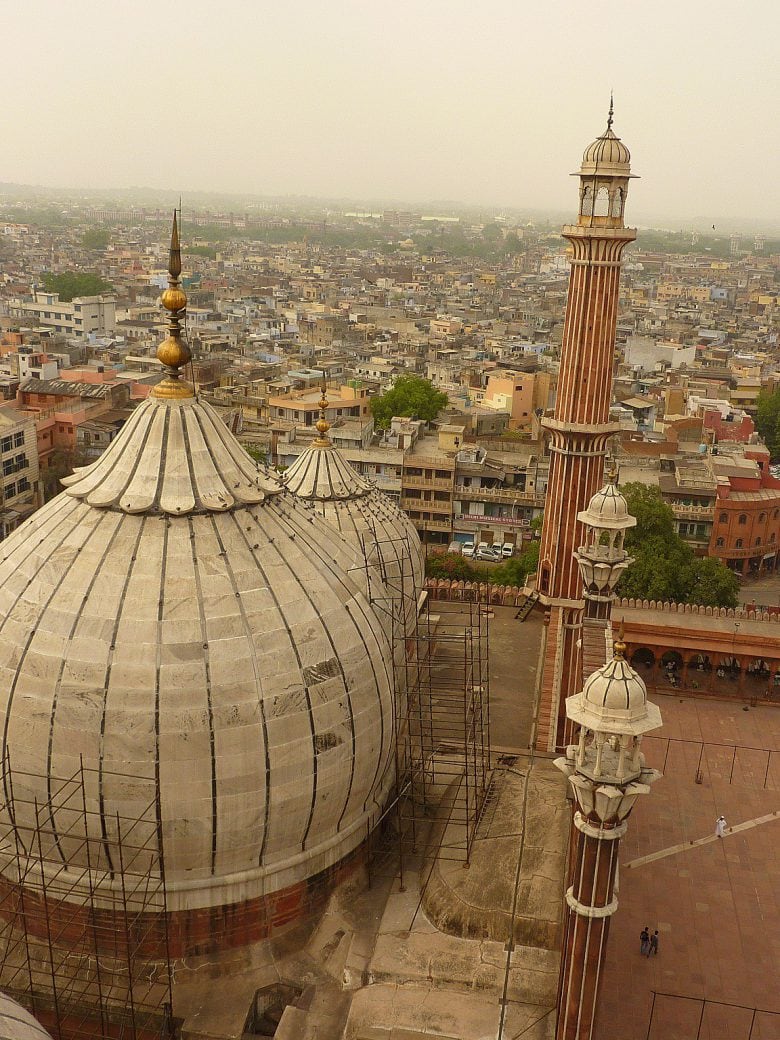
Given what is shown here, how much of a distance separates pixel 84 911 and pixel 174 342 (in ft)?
22.6

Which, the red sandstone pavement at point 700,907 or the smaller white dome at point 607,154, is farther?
the smaller white dome at point 607,154

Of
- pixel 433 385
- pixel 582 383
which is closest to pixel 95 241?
pixel 433 385

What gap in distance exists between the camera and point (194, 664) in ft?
36.6

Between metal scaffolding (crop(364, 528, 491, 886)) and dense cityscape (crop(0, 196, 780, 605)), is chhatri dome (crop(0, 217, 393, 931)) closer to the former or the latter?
metal scaffolding (crop(364, 528, 491, 886))

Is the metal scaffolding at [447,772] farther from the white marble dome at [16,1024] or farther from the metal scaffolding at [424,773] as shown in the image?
the white marble dome at [16,1024]

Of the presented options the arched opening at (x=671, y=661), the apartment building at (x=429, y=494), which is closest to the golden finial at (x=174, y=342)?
the arched opening at (x=671, y=661)

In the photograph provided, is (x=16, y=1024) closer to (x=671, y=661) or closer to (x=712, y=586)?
(x=671, y=661)

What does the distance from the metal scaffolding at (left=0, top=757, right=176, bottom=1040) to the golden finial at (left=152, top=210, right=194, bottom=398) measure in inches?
186

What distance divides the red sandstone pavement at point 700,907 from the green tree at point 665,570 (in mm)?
6766

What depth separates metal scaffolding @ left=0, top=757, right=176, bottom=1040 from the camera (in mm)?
11078

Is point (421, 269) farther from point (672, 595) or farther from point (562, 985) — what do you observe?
point (562, 985)

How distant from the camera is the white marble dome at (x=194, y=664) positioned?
36.1 feet

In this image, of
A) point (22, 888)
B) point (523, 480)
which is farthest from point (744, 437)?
point (22, 888)

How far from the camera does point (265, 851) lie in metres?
11.8
